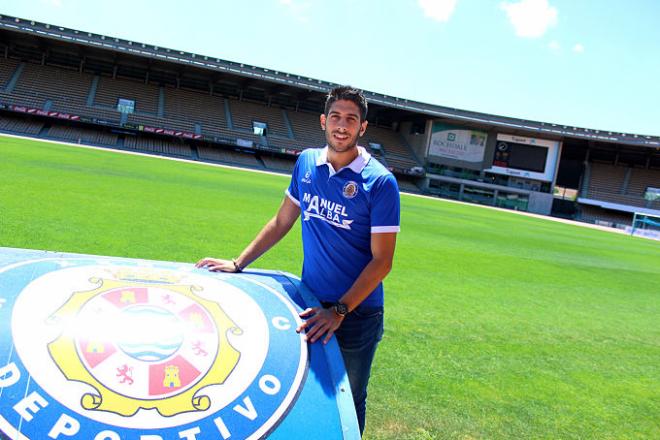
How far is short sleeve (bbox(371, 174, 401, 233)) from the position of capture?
7.11ft

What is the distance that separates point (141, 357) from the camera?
1.62 meters

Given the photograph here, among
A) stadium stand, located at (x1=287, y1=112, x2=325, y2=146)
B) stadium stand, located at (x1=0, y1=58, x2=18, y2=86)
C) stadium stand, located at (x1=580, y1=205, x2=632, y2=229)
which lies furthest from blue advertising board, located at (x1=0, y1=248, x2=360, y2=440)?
stadium stand, located at (x1=580, y1=205, x2=632, y2=229)

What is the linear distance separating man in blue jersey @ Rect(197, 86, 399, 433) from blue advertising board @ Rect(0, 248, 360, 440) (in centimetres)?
22

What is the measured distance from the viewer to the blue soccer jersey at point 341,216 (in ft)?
7.18

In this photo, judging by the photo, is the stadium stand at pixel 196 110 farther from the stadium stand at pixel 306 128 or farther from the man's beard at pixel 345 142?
the man's beard at pixel 345 142

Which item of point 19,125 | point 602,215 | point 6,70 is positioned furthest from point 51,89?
point 602,215

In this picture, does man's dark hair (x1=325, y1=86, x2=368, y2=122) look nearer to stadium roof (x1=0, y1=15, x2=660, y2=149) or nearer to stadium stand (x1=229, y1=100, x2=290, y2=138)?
stadium roof (x1=0, y1=15, x2=660, y2=149)

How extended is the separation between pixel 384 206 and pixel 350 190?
0.19 meters

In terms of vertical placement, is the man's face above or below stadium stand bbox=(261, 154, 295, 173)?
above

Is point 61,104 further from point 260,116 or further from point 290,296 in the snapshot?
point 290,296

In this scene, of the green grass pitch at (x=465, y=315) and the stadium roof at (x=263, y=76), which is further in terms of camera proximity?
the stadium roof at (x=263, y=76)

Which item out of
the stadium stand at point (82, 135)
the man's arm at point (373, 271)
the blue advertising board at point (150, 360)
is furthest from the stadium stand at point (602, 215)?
the blue advertising board at point (150, 360)

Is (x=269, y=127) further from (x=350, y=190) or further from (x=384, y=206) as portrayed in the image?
(x=384, y=206)

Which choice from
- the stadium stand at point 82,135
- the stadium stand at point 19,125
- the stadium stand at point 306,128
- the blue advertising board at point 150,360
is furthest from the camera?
the stadium stand at point 306,128
